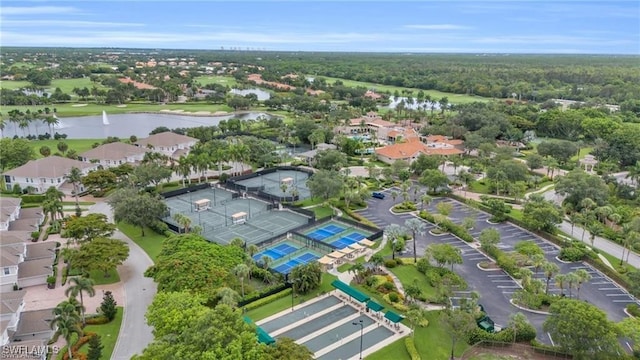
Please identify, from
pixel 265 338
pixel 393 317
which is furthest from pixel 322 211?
pixel 265 338

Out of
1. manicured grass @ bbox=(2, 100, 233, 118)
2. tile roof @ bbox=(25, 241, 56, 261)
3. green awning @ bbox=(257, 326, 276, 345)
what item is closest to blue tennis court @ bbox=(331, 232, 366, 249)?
green awning @ bbox=(257, 326, 276, 345)

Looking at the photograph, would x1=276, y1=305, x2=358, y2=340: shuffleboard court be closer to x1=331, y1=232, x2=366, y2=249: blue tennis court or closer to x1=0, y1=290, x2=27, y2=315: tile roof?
x1=331, y1=232, x2=366, y2=249: blue tennis court

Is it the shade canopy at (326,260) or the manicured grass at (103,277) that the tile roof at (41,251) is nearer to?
the manicured grass at (103,277)

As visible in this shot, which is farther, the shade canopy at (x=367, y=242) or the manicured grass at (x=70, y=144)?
the manicured grass at (x=70, y=144)

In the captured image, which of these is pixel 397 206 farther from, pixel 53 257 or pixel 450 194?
pixel 53 257

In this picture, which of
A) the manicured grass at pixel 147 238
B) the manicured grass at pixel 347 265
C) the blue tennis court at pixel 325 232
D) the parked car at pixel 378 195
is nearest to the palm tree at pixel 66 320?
the manicured grass at pixel 147 238

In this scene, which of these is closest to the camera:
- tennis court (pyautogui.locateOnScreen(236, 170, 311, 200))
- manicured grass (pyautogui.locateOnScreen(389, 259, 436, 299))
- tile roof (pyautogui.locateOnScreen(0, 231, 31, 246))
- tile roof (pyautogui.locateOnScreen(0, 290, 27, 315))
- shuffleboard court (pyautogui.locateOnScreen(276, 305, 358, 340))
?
tile roof (pyautogui.locateOnScreen(0, 290, 27, 315))
